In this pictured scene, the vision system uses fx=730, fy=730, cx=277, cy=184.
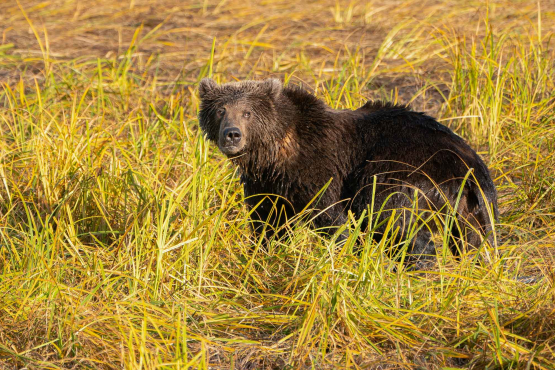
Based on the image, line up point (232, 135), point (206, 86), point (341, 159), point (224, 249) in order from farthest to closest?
point (206, 86) < point (341, 159) < point (232, 135) < point (224, 249)

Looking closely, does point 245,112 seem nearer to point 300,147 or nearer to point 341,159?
point 300,147

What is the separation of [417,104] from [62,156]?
3.37 meters

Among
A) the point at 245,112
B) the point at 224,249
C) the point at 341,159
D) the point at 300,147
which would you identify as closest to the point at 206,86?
A: the point at 245,112

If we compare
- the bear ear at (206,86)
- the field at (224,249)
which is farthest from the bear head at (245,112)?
the field at (224,249)

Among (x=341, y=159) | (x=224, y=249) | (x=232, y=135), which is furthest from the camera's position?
(x=341, y=159)

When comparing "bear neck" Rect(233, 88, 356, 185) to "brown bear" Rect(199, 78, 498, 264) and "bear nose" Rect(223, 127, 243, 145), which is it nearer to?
"brown bear" Rect(199, 78, 498, 264)

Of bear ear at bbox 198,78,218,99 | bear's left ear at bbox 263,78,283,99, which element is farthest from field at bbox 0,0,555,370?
bear's left ear at bbox 263,78,283,99

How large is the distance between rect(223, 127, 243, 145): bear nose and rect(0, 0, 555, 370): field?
0.29m

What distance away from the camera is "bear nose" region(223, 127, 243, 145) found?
4.58m

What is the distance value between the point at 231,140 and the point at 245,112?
0.87 feet

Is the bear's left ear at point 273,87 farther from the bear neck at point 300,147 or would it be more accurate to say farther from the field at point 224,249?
the field at point 224,249

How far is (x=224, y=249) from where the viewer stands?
4.38 metres

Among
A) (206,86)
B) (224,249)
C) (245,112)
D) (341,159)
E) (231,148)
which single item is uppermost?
(206,86)

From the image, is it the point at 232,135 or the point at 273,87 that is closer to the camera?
the point at 232,135
